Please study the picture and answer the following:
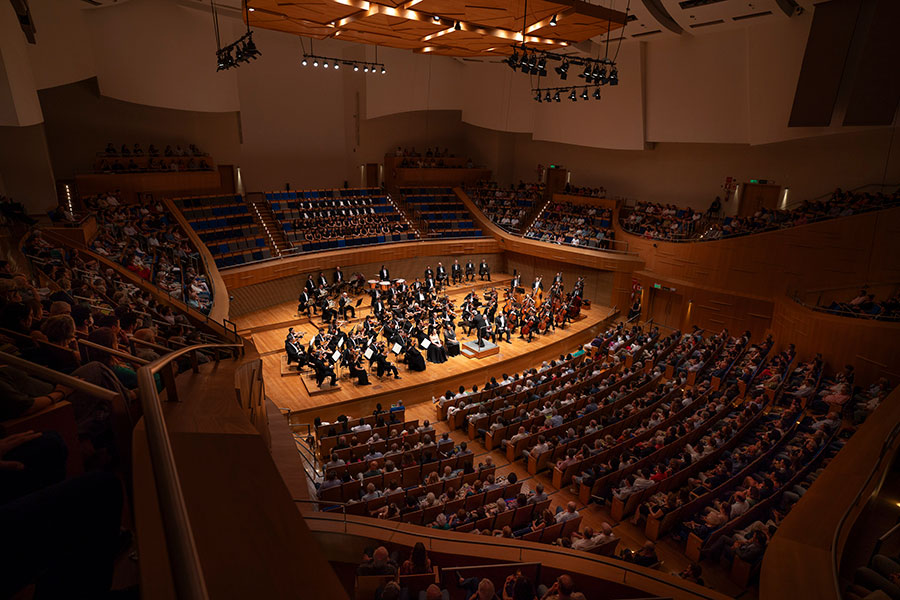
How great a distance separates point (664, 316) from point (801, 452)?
331 inches

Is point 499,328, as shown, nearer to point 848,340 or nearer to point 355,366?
point 355,366

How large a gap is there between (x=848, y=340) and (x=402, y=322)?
8.84 metres

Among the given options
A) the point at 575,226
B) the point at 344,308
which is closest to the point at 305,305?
the point at 344,308

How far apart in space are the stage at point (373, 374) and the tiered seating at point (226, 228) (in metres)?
1.62

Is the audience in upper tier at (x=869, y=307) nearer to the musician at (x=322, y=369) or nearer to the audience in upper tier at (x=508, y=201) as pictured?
the musician at (x=322, y=369)

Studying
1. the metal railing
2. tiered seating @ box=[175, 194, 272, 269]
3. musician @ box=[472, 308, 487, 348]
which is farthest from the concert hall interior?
musician @ box=[472, 308, 487, 348]

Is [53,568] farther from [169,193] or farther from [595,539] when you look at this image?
[169,193]

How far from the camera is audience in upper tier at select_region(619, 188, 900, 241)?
1074 centimetres

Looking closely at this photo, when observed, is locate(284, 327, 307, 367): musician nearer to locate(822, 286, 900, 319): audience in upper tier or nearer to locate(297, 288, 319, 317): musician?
locate(297, 288, 319, 317): musician

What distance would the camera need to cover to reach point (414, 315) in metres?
12.2

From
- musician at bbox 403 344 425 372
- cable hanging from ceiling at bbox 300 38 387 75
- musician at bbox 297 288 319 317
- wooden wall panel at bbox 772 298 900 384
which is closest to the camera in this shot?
wooden wall panel at bbox 772 298 900 384

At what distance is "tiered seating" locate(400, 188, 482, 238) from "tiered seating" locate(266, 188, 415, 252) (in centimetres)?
98

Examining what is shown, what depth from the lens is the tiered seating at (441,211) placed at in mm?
18062

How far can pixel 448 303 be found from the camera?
42.6 ft
